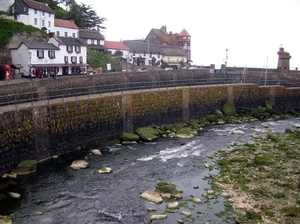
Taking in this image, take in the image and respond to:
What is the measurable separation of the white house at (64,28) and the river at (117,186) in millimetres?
36611

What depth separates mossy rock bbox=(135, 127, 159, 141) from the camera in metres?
28.5

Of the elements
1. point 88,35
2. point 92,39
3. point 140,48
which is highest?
point 88,35

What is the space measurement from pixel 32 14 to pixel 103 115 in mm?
30011

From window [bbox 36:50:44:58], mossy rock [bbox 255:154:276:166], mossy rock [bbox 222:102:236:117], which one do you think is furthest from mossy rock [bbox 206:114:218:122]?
window [bbox 36:50:44:58]

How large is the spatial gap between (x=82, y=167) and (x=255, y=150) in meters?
13.1

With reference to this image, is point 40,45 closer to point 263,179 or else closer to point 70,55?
point 70,55

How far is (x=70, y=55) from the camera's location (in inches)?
1813

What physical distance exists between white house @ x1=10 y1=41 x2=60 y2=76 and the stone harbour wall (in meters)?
14.5

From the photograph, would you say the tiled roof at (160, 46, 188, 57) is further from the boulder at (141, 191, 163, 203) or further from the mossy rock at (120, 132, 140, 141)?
the boulder at (141, 191, 163, 203)

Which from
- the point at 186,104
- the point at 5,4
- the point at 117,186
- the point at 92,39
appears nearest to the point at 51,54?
the point at 5,4

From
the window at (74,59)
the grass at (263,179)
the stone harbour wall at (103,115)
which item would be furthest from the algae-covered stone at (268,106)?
the window at (74,59)

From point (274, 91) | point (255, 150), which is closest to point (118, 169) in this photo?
point (255, 150)

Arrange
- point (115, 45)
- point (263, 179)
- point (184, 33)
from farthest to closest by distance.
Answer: point (184, 33), point (115, 45), point (263, 179)

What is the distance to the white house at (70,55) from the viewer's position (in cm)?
4412
